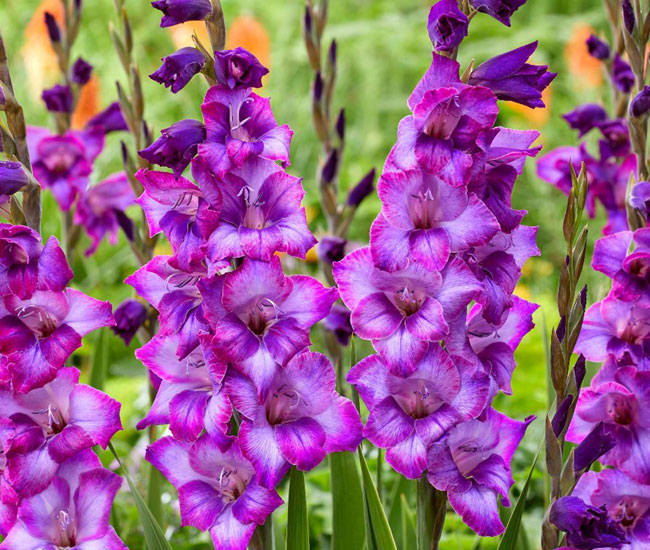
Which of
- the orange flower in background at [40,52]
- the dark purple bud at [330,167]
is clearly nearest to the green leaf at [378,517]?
the dark purple bud at [330,167]

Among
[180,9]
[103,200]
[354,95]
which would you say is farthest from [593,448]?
[354,95]

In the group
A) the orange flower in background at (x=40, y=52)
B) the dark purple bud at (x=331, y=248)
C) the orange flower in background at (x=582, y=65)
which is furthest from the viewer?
the orange flower in background at (x=582, y=65)

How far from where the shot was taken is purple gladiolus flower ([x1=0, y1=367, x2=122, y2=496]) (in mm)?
1290

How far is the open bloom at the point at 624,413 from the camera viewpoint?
1.37 meters

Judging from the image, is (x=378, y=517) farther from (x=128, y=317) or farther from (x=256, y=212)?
(x=128, y=317)

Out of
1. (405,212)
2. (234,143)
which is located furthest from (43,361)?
(405,212)

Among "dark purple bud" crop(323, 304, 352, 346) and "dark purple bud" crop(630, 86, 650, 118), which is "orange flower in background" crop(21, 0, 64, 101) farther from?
"dark purple bud" crop(630, 86, 650, 118)

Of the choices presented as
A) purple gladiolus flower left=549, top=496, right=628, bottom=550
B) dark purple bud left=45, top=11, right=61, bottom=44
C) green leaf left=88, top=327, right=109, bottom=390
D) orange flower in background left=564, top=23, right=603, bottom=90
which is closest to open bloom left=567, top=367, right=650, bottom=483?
purple gladiolus flower left=549, top=496, right=628, bottom=550

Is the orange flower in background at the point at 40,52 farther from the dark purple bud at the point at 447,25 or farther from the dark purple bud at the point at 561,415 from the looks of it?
the dark purple bud at the point at 561,415

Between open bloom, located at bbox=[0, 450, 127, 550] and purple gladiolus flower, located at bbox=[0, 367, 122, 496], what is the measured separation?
0.04 meters

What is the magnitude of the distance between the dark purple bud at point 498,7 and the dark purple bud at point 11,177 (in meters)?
0.67

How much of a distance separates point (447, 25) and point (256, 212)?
35cm

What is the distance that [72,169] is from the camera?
2225 millimetres

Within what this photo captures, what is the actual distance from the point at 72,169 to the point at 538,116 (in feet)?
12.0
